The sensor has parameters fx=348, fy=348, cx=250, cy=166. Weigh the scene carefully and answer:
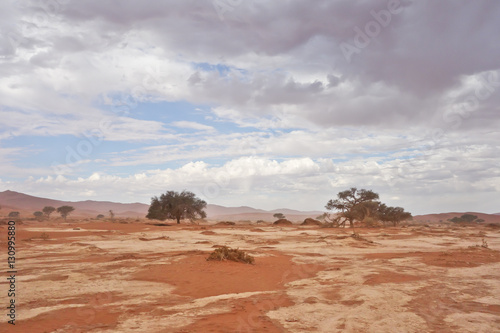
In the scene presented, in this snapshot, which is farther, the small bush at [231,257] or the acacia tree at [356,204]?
the acacia tree at [356,204]

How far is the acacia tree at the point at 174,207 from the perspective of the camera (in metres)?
52.8

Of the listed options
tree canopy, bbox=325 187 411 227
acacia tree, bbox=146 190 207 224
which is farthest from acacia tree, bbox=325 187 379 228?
acacia tree, bbox=146 190 207 224

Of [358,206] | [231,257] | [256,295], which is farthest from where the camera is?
[358,206]

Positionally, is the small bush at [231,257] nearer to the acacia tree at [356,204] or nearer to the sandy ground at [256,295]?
the sandy ground at [256,295]

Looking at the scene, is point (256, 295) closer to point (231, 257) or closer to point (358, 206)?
point (231, 257)

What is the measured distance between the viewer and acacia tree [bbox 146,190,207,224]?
173 feet

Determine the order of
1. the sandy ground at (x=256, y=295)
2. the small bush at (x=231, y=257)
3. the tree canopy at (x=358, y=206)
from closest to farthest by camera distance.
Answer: the sandy ground at (x=256, y=295) → the small bush at (x=231, y=257) → the tree canopy at (x=358, y=206)

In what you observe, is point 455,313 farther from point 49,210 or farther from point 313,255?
point 49,210

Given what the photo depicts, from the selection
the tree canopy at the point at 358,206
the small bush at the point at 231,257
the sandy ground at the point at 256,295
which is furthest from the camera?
the tree canopy at the point at 358,206

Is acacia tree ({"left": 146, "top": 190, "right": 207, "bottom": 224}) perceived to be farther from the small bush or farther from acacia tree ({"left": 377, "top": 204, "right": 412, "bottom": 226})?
the small bush

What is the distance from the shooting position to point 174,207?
173 ft

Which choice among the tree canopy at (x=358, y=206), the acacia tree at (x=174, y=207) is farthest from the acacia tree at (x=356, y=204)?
the acacia tree at (x=174, y=207)

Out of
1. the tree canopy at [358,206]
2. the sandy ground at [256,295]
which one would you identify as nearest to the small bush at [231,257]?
the sandy ground at [256,295]

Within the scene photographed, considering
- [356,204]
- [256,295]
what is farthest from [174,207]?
[256,295]
